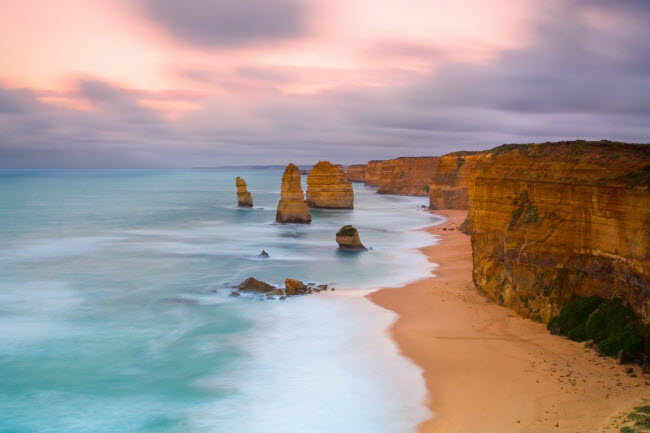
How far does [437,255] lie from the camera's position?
39000mm

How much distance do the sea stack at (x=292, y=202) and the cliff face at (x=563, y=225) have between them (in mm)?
33968

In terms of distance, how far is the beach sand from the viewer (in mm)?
12688

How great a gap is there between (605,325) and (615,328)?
1.62 feet

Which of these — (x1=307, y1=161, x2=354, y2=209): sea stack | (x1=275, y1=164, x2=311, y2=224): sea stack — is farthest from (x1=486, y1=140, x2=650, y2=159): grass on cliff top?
(x1=307, y1=161, x2=354, y2=209): sea stack

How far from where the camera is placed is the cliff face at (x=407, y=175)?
385 feet

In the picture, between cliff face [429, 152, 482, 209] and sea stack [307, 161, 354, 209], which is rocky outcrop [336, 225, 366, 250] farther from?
cliff face [429, 152, 482, 209]

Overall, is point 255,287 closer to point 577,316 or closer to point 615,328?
point 577,316

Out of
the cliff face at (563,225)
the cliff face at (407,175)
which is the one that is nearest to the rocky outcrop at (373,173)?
the cliff face at (407,175)

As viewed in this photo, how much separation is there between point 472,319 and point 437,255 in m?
18.6

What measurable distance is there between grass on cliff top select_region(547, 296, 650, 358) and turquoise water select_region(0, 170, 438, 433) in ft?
17.4

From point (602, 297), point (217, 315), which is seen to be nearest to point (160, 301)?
point (217, 315)

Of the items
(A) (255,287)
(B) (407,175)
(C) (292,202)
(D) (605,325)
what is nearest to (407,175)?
(B) (407,175)

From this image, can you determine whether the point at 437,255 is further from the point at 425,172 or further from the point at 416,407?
the point at 425,172

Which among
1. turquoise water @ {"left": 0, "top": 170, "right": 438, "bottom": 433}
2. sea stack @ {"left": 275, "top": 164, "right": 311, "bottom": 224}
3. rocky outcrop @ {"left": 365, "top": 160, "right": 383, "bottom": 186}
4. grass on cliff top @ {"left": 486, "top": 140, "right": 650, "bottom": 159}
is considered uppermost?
rocky outcrop @ {"left": 365, "top": 160, "right": 383, "bottom": 186}
